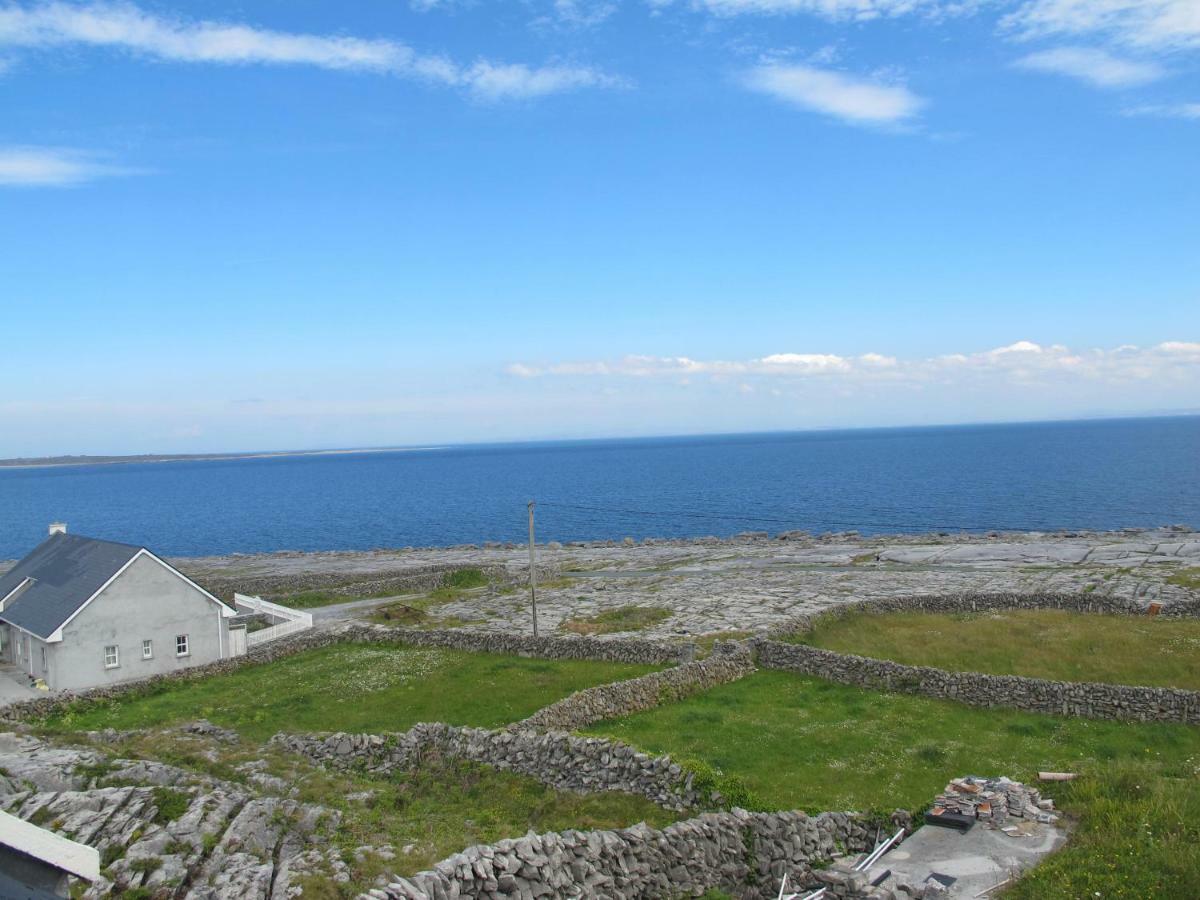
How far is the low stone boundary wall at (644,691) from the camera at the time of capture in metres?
26.9

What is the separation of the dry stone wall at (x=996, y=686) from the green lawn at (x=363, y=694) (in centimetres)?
607

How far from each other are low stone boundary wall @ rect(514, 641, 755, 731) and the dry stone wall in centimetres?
178

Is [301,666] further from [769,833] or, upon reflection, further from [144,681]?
[769,833]

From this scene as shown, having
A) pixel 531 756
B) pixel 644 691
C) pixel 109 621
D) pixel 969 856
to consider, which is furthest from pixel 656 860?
pixel 109 621

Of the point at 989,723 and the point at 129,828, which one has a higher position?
the point at 129,828

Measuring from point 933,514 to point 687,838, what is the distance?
109703mm

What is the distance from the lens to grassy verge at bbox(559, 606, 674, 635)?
1646 inches

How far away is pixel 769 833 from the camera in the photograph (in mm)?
16828

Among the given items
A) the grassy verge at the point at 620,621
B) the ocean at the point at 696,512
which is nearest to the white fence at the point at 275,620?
the grassy verge at the point at 620,621

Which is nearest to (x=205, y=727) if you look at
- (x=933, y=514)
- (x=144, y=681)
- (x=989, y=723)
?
(x=144, y=681)

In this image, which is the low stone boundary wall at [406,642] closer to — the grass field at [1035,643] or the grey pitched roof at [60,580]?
the grey pitched roof at [60,580]

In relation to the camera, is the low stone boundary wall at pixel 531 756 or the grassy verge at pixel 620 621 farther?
the grassy verge at pixel 620 621

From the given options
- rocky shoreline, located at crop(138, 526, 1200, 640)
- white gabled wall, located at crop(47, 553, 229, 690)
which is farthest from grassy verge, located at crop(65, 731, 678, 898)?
rocky shoreline, located at crop(138, 526, 1200, 640)

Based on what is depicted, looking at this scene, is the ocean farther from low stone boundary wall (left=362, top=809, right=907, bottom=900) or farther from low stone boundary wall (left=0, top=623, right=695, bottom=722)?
low stone boundary wall (left=362, top=809, right=907, bottom=900)
